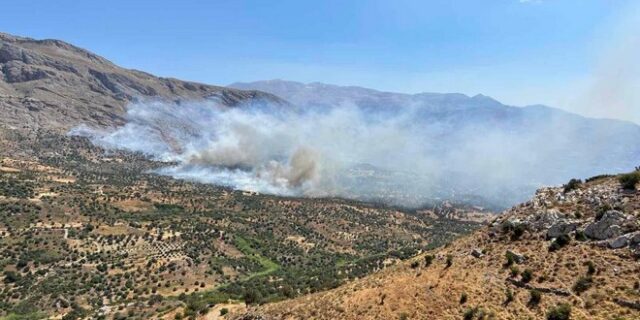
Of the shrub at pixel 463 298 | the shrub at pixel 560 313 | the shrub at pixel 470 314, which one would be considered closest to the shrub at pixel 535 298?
the shrub at pixel 560 313

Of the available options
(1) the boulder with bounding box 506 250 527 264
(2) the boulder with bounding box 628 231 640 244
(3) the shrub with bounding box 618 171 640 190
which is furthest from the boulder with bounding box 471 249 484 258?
(3) the shrub with bounding box 618 171 640 190

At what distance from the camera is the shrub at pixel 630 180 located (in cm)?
4412

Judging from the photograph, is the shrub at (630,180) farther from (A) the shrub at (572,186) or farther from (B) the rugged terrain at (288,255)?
(A) the shrub at (572,186)

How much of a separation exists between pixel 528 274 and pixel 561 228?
Result: 290 inches

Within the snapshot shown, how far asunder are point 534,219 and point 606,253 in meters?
8.93

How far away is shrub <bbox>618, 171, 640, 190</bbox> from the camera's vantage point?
145 feet

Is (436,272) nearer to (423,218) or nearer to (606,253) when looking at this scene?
(606,253)

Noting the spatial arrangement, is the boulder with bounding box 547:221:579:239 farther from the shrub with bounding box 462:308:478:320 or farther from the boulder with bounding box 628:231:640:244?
the shrub with bounding box 462:308:478:320

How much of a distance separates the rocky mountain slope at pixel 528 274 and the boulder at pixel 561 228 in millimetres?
82

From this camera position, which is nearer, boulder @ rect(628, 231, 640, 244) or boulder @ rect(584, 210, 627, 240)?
boulder @ rect(628, 231, 640, 244)

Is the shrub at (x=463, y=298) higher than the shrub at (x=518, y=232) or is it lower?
lower

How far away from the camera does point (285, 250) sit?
130 meters

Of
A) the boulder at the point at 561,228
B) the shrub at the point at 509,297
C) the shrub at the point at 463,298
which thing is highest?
the boulder at the point at 561,228

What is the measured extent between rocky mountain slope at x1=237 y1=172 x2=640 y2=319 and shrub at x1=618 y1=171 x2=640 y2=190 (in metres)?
0.59
